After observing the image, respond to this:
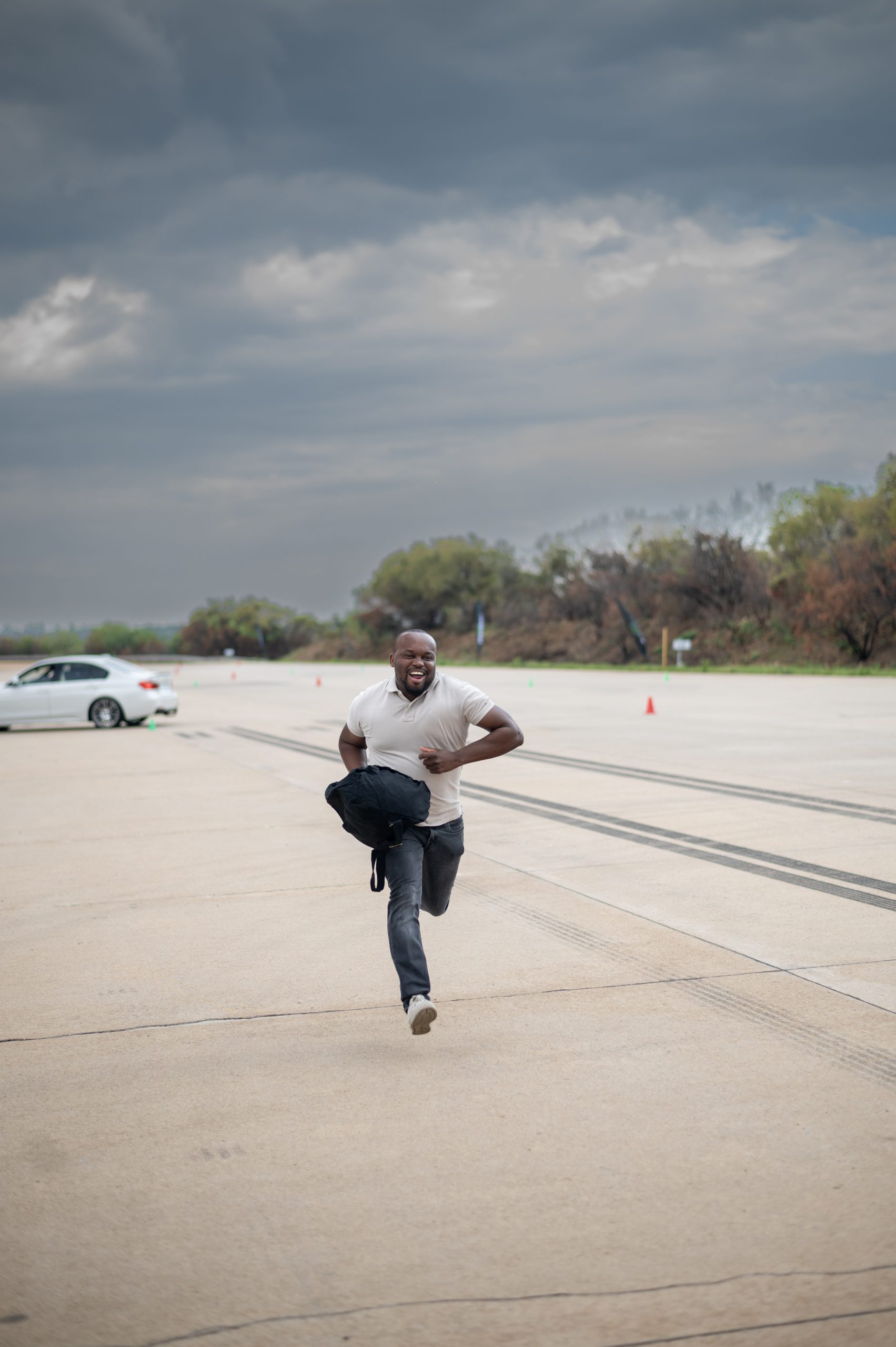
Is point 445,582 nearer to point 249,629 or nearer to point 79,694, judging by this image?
point 249,629

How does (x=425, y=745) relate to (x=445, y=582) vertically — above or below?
below

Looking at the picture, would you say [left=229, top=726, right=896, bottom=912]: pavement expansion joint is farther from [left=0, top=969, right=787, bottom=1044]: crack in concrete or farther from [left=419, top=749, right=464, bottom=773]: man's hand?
[left=419, top=749, right=464, bottom=773]: man's hand

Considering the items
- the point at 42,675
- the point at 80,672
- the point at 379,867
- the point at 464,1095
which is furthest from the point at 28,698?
the point at 464,1095

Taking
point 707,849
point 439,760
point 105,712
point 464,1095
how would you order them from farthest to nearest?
point 105,712 < point 707,849 < point 439,760 < point 464,1095

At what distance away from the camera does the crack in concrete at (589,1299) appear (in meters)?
2.90

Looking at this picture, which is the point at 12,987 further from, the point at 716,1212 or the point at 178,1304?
the point at 716,1212

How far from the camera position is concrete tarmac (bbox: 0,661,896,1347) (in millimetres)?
3088

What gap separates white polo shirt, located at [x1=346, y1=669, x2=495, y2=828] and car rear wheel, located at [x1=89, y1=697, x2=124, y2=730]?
18828 millimetres

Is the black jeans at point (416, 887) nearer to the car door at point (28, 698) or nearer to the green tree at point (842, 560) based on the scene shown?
the car door at point (28, 698)

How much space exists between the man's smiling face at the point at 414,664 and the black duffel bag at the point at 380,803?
0.38 meters

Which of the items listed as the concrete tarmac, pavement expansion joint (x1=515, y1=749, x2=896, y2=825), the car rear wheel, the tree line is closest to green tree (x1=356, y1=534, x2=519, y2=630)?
the tree line

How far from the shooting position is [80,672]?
75.5 ft

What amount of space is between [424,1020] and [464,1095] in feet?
1.34

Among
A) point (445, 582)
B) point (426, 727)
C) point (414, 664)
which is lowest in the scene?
point (426, 727)
